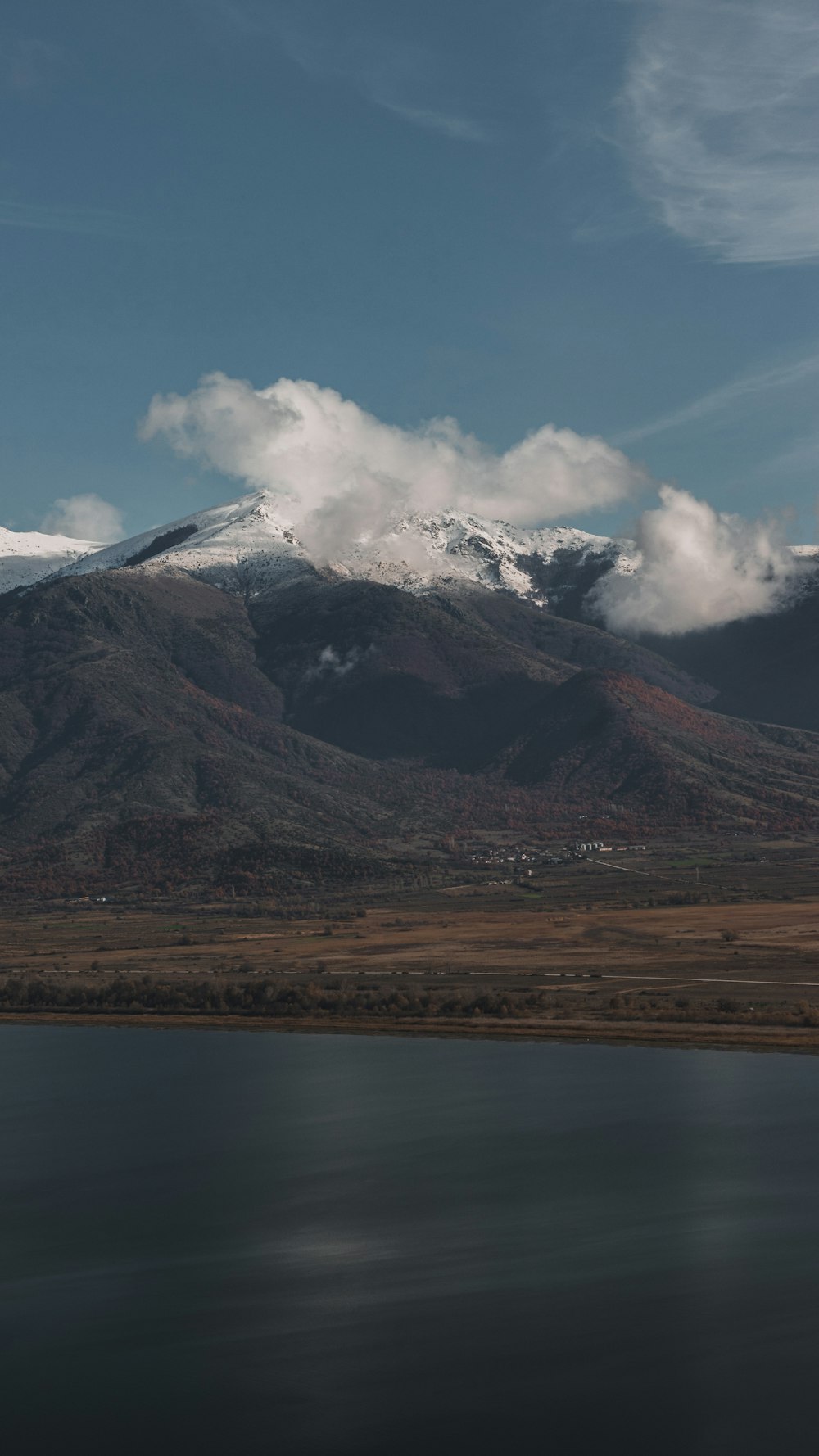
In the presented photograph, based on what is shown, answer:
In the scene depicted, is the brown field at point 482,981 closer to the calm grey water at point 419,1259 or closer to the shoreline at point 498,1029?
the shoreline at point 498,1029

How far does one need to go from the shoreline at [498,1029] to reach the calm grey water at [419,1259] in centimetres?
383

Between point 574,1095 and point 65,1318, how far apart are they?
44.2m

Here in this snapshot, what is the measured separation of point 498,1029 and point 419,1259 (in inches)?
2182

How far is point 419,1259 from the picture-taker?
→ 2532 inches

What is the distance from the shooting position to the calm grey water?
48.6 metres

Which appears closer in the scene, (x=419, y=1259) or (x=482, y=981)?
(x=419, y=1259)

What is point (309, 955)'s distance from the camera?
174125 mm

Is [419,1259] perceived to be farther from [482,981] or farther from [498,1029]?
[482,981]

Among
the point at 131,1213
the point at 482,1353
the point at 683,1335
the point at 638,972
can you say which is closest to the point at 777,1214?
the point at 683,1335

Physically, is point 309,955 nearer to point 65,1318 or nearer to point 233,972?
point 233,972

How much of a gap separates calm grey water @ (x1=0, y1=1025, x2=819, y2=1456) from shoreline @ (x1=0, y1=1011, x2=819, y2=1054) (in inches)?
151

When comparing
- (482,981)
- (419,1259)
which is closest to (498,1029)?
(482,981)

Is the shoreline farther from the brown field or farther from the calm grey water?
the calm grey water

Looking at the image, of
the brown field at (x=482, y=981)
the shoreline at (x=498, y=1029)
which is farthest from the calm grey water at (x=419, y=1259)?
the brown field at (x=482, y=981)
